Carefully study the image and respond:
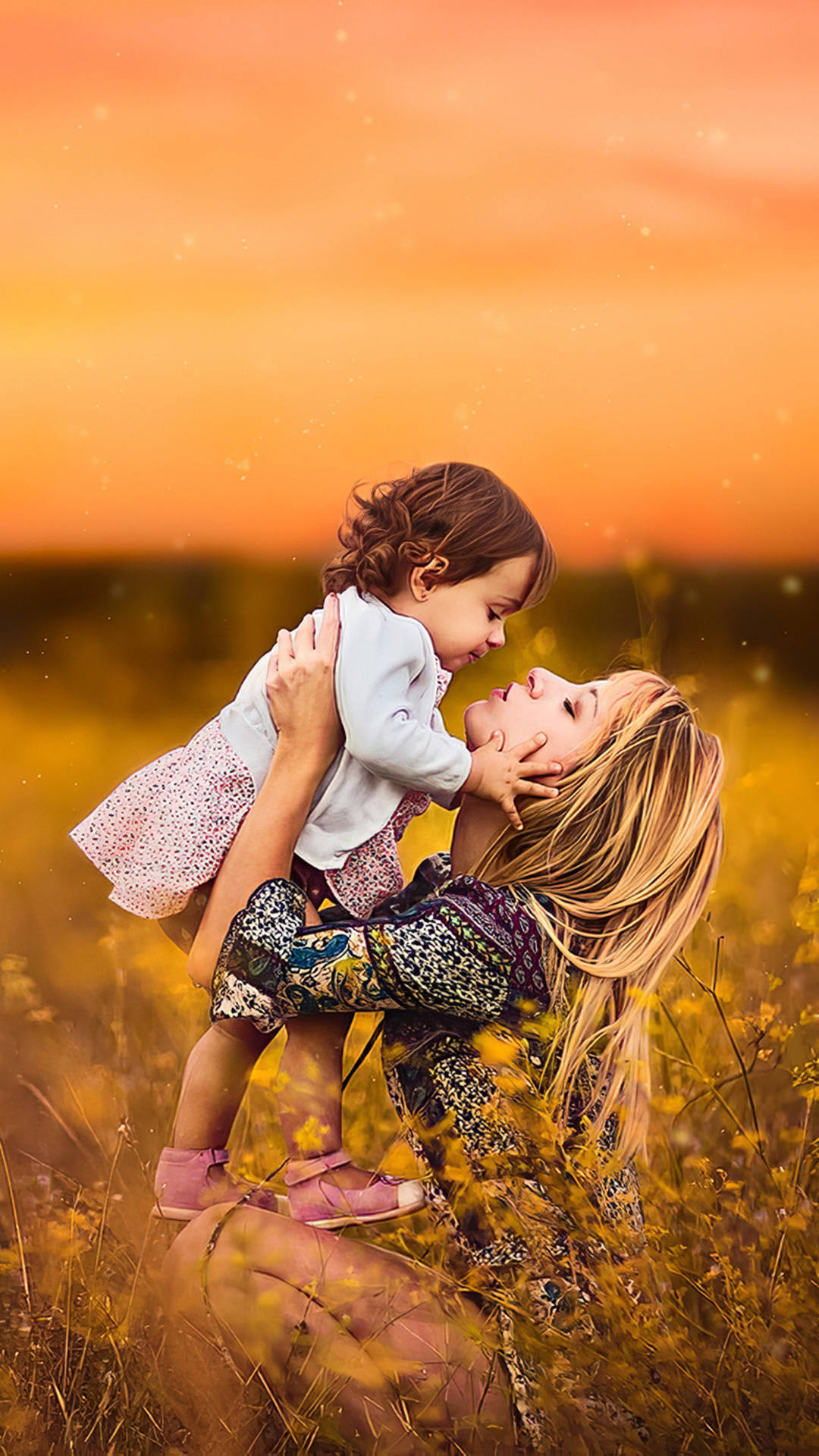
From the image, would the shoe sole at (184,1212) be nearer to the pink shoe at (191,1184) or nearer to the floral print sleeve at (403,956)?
the pink shoe at (191,1184)

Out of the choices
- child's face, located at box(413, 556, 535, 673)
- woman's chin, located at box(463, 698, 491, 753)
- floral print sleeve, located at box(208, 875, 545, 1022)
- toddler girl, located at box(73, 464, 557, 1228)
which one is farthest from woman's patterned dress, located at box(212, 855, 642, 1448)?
Answer: child's face, located at box(413, 556, 535, 673)

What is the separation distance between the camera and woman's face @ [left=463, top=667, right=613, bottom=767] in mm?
1853

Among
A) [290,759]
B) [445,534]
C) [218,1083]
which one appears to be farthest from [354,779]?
[218,1083]

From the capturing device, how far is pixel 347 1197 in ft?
6.16

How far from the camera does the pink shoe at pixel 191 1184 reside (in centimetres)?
196

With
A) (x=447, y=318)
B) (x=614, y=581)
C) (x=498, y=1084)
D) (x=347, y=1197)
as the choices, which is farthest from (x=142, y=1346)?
(x=447, y=318)

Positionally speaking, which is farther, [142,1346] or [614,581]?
[614,581]

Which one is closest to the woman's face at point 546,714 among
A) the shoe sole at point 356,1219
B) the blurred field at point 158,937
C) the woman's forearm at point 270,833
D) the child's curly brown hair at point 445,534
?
the child's curly brown hair at point 445,534

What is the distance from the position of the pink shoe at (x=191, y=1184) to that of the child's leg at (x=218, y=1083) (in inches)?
0.6

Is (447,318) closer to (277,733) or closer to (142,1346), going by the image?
(277,733)

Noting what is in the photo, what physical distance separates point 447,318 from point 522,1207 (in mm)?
1313

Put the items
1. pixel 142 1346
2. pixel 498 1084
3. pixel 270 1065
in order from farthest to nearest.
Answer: pixel 270 1065
pixel 142 1346
pixel 498 1084

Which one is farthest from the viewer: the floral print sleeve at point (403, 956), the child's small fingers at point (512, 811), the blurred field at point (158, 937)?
the blurred field at point (158, 937)

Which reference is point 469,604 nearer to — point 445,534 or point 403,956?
point 445,534
